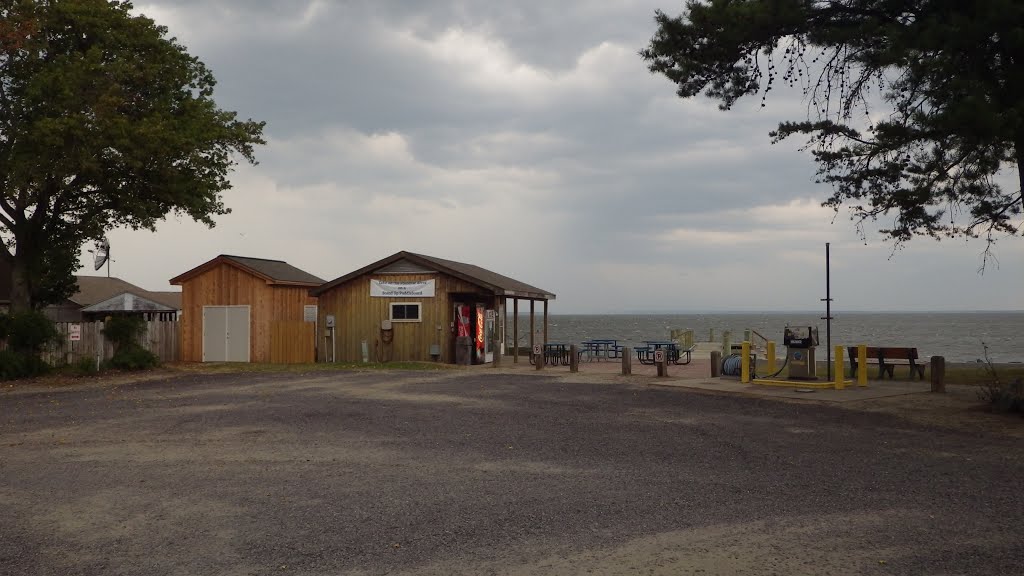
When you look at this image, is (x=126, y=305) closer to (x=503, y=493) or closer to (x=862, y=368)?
(x=862, y=368)

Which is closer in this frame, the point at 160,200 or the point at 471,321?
the point at 160,200

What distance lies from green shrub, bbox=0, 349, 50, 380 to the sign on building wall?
10.2m

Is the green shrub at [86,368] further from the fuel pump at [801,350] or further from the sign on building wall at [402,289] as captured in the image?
the fuel pump at [801,350]

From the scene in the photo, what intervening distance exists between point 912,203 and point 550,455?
27.8ft

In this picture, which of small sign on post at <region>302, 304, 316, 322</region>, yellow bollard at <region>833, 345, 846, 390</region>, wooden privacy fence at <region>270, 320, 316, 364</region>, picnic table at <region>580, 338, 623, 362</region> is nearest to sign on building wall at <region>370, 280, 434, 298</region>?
small sign on post at <region>302, 304, 316, 322</region>

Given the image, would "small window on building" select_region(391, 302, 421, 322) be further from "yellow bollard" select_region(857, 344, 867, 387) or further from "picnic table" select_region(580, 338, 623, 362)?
"yellow bollard" select_region(857, 344, 867, 387)

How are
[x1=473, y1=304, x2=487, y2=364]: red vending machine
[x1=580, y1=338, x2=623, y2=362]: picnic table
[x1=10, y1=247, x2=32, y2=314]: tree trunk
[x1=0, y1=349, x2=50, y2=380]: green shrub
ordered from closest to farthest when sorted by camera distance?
[x1=0, y1=349, x2=50, y2=380]: green shrub < [x1=10, y1=247, x2=32, y2=314]: tree trunk < [x1=473, y1=304, x2=487, y2=364]: red vending machine < [x1=580, y1=338, x2=623, y2=362]: picnic table

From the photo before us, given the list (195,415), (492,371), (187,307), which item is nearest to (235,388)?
(195,415)

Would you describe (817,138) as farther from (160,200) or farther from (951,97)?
(160,200)

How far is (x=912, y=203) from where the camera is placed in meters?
13.6

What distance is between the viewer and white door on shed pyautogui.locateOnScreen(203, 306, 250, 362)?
28.2m

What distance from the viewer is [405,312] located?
89.0ft

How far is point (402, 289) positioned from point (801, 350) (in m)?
13.8

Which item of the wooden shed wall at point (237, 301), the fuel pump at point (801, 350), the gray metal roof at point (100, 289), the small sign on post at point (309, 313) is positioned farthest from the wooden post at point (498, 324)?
the gray metal roof at point (100, 289)
